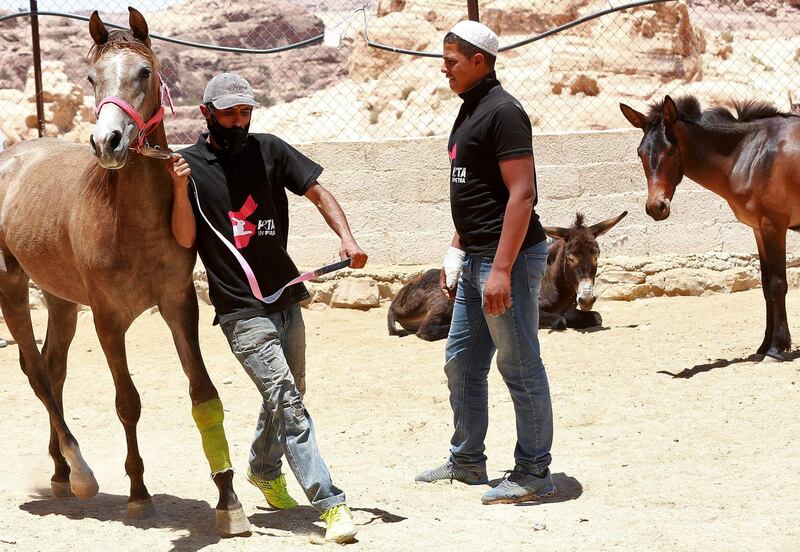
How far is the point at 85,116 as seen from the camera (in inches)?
961

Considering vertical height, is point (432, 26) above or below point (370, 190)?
above

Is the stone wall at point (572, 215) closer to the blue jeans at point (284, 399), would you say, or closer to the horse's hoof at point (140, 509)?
the horse's hoof at point (140, 509)

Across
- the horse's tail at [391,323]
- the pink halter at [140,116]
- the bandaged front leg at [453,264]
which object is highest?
the pink halter at [140,116]

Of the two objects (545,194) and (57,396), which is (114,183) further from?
(545,194)

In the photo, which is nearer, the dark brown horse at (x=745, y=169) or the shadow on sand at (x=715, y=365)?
the shadow on sand at (x=715, y=365)

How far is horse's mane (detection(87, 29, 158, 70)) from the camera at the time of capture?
14.3ft

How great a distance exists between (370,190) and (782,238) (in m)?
4.66

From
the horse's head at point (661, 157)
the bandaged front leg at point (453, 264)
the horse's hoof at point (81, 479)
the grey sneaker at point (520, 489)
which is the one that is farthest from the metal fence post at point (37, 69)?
the grey sneaker at point (520, 489)

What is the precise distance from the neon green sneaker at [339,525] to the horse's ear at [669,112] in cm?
499

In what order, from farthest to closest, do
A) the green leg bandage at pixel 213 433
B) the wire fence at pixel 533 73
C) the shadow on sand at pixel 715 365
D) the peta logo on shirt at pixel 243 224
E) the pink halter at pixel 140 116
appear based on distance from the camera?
the wire fence at pixel 533 73, the shadow on sand at pixel 715 365, the green leg bandage at pixel 213 433, the peta logo on shirt at pixel 243 224, the pink halter at pixel 140 116

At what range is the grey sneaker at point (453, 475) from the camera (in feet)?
17.9

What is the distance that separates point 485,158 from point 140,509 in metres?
2.41

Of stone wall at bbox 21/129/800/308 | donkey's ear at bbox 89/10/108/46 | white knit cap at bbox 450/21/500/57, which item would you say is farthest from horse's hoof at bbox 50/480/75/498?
stone wall at bbox 21/129/800/308

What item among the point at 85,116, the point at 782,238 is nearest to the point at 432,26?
the point at 85,116
